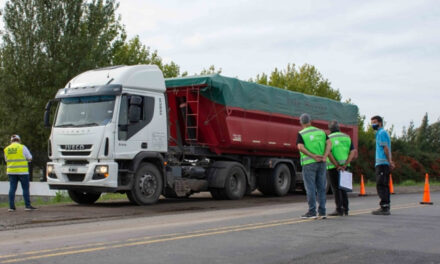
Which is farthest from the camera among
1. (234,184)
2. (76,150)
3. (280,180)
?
(280,180)

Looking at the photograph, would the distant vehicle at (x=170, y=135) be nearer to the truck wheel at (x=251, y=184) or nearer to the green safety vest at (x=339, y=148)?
the truck wheel at (x=251, y=184)

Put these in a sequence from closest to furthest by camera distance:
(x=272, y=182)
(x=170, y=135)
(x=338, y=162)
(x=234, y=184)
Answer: (x=338, y=162) → (x=170, y=135) → (x=234, y=184) → (x=272, y=182)

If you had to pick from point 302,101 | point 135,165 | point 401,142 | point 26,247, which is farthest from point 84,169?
point 401,142

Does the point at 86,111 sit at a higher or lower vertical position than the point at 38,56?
lower

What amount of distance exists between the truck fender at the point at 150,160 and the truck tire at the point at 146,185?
0.13 meters

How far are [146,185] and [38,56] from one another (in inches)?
637

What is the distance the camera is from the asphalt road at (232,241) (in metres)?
6.38

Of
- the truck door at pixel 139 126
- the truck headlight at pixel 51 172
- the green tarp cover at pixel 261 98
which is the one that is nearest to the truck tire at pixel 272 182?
the green tarp cover at pixel 261 98

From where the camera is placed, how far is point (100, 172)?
12.9 m

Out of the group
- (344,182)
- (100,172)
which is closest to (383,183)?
(344,182)

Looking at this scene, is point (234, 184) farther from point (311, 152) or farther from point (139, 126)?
point (311, 152)

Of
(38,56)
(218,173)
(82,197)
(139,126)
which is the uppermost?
(38,56)

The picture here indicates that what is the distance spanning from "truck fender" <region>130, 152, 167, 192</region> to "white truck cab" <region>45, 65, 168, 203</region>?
31mm

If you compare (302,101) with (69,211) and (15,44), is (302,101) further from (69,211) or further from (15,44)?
(15,44)
